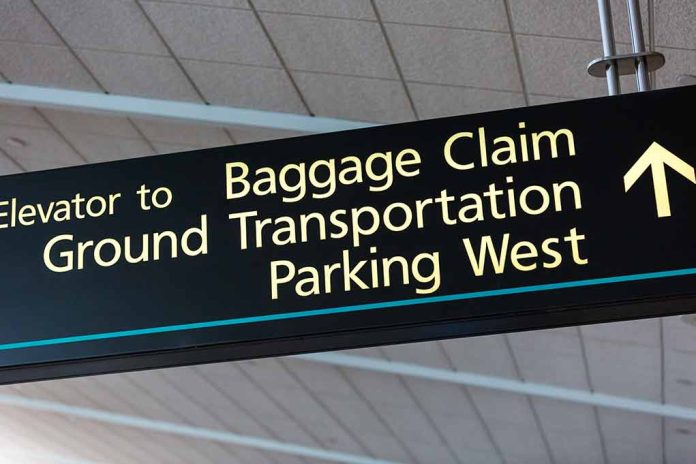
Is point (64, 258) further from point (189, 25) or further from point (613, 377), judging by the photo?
point (613, 377)

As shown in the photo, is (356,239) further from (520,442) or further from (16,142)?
(520,442)

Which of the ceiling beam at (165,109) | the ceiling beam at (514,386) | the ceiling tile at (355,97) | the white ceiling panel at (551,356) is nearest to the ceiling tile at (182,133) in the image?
the ceiling beam at (165,109)

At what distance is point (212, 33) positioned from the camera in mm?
5039

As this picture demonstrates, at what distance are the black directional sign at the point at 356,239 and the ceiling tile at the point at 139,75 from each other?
254 centimetres

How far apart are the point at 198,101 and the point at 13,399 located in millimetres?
9194

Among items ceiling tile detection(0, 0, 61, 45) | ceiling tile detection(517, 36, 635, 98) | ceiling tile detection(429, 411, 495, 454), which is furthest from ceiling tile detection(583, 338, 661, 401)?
ceiling tile detection(0, 0, 61, 45)

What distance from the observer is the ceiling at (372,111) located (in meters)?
4.70

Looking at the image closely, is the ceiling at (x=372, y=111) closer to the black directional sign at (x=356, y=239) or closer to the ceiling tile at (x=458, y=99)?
the ceiling tile at (x=458, y=99)

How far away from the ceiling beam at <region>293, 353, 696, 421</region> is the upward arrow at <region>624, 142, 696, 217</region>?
724 centimetres

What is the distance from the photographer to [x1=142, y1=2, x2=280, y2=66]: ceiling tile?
16.0 feet

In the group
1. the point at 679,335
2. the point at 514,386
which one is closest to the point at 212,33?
the point at 679,335

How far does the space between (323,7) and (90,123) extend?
2412 millimetres

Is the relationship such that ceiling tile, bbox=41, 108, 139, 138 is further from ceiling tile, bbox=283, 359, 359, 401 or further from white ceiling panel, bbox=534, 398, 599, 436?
white ceiling panel, bbox=534, 398, 599, 436

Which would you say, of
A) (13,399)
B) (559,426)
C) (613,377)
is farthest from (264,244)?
(13,399)
